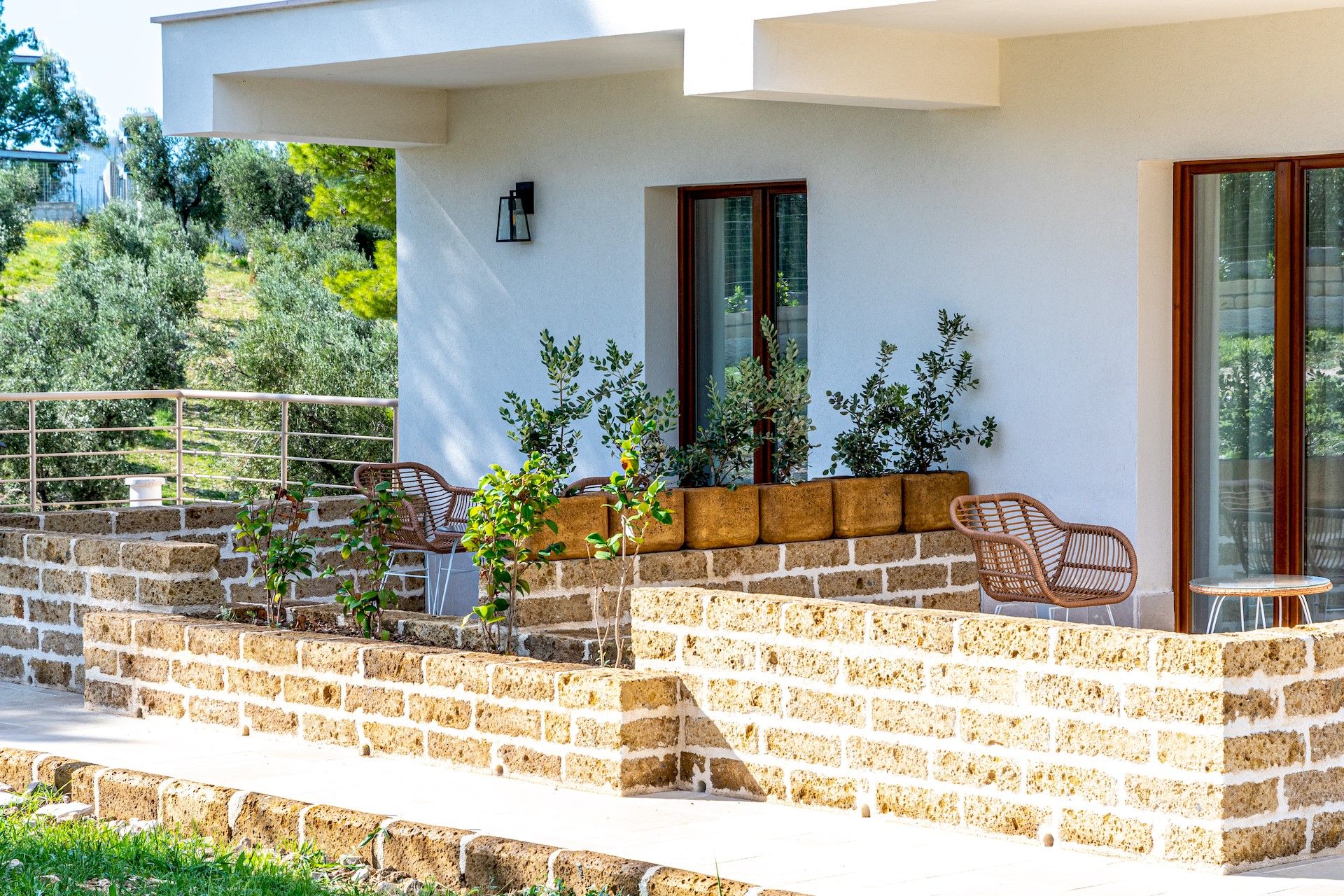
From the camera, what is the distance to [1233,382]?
8070 millimetres

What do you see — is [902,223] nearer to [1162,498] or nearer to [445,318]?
[1162,498]

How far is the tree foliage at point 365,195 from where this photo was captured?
19.2 metres

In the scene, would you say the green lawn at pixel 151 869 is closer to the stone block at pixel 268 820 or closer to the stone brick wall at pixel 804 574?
the stone block at pixel 268 820

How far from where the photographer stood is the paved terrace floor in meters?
4.33

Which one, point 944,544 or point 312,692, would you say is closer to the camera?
point 312,692

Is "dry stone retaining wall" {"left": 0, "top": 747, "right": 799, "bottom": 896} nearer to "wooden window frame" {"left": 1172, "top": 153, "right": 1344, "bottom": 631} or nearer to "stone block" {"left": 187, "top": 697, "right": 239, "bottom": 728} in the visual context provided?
"stone block" {"left": 187, "top": 697, "right": 239, "bottom": 728}

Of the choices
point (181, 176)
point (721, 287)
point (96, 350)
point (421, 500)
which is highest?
point (181, 176)

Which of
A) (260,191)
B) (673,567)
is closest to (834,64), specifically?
(673,567)

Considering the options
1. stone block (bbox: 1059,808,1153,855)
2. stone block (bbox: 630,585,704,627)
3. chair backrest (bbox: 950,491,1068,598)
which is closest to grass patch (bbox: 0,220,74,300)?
chair backrest (bbox: 950,491,1068,598)

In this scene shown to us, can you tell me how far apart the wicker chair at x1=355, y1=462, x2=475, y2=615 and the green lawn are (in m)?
2.58

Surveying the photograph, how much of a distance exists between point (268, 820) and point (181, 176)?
2693cm

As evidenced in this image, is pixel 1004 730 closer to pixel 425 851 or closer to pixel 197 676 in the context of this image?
pixel 425 851

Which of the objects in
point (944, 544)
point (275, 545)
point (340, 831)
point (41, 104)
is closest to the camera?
point (340, 831)

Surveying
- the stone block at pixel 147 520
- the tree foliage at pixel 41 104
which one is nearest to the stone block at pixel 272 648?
the stone block at pixel 147 520
